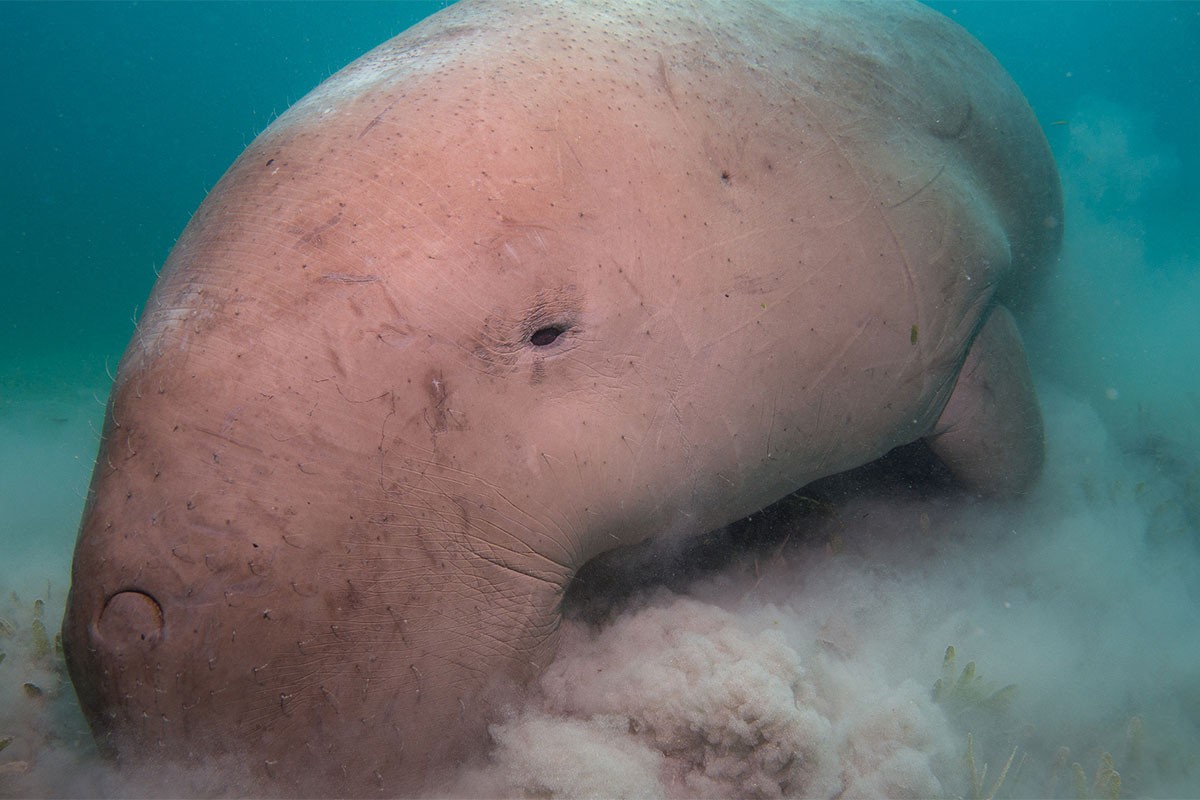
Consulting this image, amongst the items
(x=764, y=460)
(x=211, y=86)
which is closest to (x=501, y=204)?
(x=764, y=460)

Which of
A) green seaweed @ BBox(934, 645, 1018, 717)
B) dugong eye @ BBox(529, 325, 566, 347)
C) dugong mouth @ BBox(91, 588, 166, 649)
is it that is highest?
dugong eye @ BBox(529, 325, 566, 347)

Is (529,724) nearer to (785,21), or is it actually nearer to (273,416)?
(273,416)

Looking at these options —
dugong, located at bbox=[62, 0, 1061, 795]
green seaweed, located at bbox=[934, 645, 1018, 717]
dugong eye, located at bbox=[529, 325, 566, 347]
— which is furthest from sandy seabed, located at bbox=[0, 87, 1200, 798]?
dugong eye, located at bbox=[529, 325, 566, 347]

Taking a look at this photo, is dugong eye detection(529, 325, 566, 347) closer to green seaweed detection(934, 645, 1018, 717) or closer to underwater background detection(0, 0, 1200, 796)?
underwater background detection(0, 0, 1200, 796)

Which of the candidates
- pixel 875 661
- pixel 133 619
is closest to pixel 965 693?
pixel 875 661

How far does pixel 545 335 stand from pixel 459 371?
1.02ft

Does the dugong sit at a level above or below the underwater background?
above

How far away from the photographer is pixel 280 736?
1.67 metres

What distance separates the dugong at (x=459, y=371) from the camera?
1577 mm

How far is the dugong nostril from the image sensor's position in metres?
1.51

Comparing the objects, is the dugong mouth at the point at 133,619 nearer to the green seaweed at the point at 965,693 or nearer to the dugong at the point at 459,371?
the dugong at the point at 459,371

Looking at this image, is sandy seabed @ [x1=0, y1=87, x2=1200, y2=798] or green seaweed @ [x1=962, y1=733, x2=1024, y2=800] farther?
green seaweed @ [x1=962, y1=733, x2=1024, y2=800]

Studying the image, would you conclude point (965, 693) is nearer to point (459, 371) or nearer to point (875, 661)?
point (875, 661)

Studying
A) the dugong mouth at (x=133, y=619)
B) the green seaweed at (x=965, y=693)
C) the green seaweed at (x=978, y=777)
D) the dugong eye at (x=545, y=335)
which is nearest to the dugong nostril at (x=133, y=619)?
the dugong mouth at (x=133, y=619)
